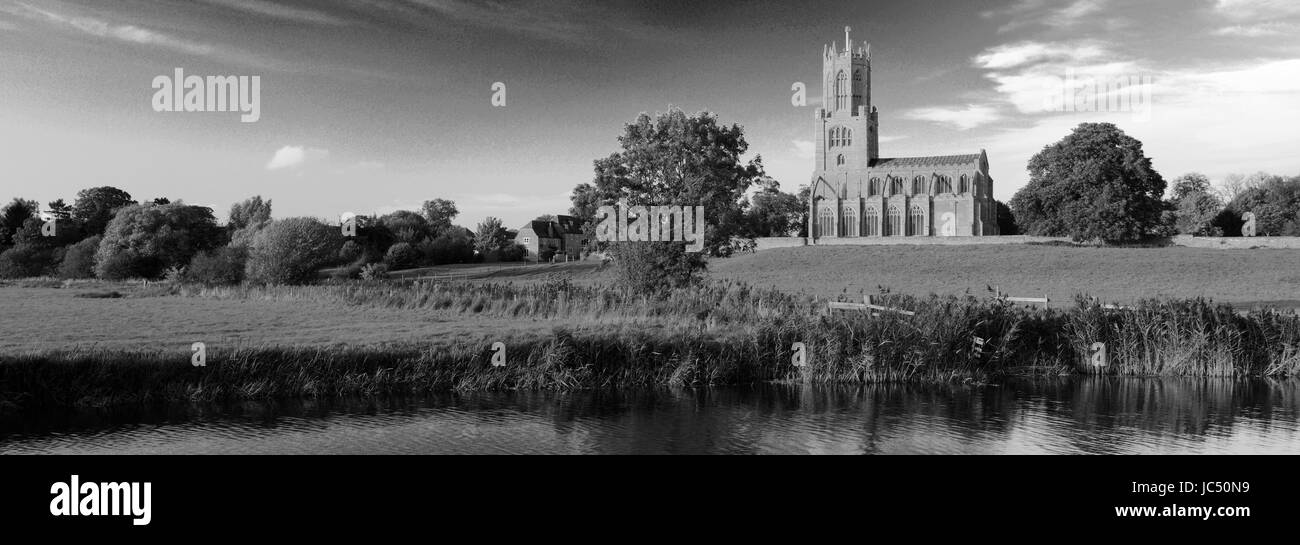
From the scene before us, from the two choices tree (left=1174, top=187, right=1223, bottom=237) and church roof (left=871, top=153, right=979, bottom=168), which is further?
church roof (left=871, top=153, right=979, bottom=168)

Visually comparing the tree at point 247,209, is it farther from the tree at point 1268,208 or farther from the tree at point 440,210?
the tree at point 1268,208

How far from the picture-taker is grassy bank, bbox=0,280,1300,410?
1516 cm

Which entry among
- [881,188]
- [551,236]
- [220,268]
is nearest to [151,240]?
[220,268]

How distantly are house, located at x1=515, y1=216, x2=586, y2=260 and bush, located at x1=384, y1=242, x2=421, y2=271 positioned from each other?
24.0 m

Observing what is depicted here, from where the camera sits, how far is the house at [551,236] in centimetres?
10169

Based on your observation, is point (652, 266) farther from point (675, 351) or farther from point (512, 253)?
point (512, 253)

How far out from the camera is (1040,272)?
56312 mm

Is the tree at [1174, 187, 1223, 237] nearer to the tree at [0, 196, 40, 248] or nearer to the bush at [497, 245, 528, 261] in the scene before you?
the bush at [497, 245, 528, 261]

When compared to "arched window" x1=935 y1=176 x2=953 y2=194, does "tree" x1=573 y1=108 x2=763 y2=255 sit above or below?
below

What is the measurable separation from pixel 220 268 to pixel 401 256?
36866 millimetres

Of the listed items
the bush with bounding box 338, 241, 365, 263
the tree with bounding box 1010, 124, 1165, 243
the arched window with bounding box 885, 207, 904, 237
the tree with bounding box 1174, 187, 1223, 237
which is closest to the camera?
the bush with bounding box 338, 241, 365, 263

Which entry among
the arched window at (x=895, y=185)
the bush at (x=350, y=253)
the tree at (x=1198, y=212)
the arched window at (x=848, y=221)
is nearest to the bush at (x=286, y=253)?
the bush at (x=350, y=253)

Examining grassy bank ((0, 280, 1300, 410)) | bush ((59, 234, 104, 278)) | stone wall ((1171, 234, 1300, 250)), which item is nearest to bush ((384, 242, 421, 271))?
bush ((59, 234, 104, 278))
